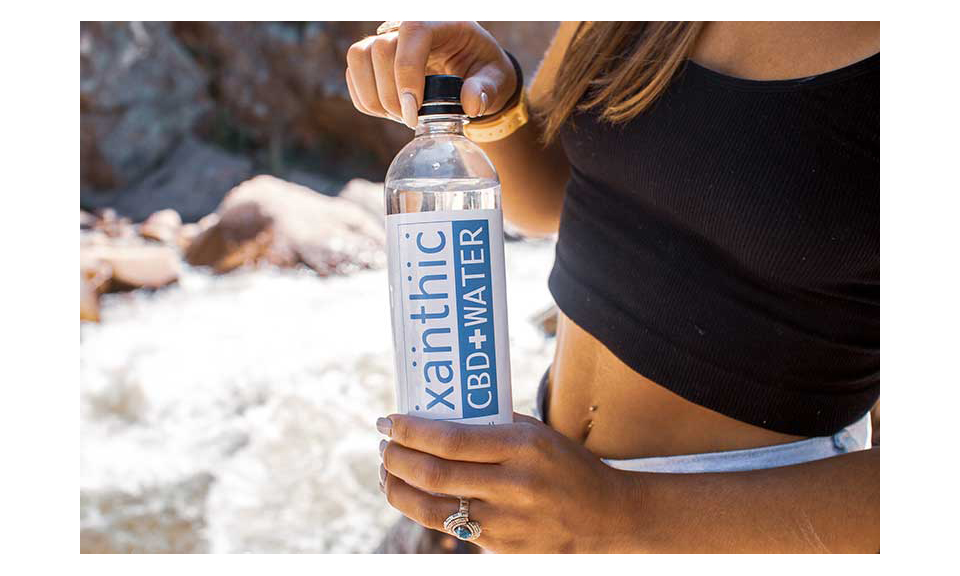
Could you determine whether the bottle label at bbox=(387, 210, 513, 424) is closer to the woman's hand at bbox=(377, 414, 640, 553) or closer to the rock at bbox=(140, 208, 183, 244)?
the woman's hand at bbox=(377, 414, 640, 553)

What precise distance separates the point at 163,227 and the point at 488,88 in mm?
7387

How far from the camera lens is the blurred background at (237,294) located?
11.3 feet

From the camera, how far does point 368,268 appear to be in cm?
640

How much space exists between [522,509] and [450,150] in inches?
17.3

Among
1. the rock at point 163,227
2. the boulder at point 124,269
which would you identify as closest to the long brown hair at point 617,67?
the boulder at point 124,269

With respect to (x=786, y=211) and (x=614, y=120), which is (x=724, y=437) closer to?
(x=786, y=211)

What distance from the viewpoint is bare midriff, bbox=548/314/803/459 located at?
3.57ft

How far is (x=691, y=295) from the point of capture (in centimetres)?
105

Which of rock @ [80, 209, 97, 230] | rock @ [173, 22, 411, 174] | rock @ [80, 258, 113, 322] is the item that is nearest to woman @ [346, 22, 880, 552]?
rock @ [80, 258, 113, 322]

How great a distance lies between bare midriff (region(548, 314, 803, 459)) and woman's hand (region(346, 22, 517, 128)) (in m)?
0.39

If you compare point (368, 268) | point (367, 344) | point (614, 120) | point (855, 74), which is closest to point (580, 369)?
point (614, 120)

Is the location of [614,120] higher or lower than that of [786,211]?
higher

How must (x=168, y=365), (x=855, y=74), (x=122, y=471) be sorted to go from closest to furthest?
(x=855, y=74)
(x=122, y=471)
(x=168, y=365)

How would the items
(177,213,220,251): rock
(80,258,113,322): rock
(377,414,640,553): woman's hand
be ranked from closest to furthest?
(377,414,640,553): woman's hand < (80,258,113,322): rock < (177,213,220,251): rock
